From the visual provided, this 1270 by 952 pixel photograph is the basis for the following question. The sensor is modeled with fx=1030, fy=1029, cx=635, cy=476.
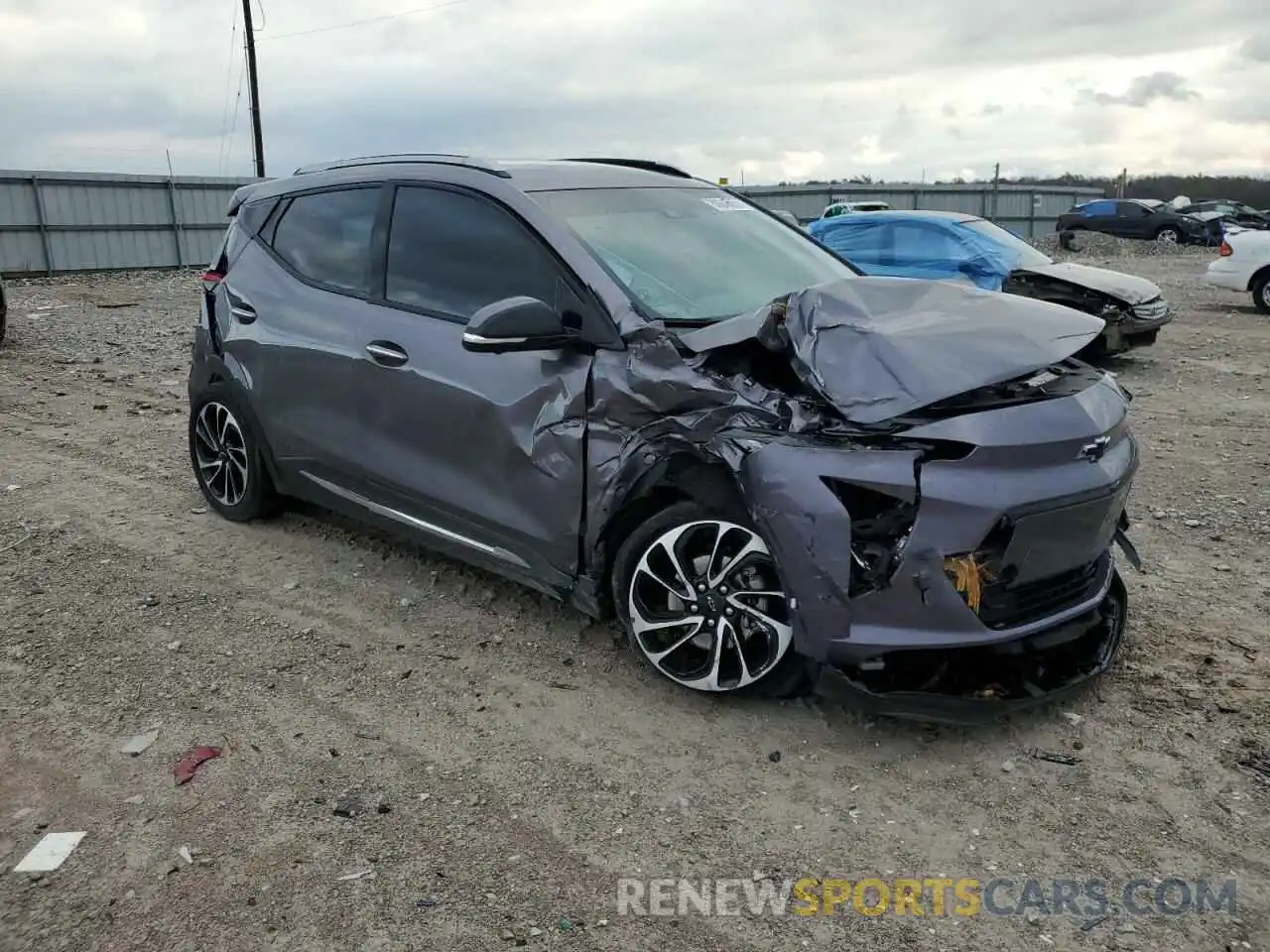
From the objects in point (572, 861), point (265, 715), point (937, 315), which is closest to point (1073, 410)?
point (937, 315)

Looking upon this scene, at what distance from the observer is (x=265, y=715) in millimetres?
3557

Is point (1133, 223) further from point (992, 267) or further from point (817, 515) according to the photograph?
point (817, 515)

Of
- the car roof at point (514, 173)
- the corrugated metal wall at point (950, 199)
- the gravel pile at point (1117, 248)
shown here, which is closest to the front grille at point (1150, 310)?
the car roof at point (514, 173)

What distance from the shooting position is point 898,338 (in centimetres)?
325

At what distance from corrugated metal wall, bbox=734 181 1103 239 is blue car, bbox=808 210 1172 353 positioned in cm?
1946

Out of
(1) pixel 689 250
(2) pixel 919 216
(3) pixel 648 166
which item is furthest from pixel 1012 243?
(1) pixel 689 250

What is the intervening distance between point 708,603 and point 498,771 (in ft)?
2.81

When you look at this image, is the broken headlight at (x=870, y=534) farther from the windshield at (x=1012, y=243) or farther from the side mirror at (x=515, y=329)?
the windshield at (x=1012, y=243)

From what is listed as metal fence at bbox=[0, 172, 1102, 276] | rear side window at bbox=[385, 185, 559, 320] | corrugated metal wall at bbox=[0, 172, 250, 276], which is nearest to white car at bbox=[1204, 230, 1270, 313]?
rear side window at bbox=[385, 185, 559, 320]

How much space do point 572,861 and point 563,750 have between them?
1.87ft

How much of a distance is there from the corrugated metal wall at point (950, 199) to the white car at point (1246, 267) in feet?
55.3

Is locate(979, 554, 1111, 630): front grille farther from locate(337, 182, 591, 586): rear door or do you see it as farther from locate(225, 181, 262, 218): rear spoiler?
locate(225, 181, 262, 218): rear spoiler

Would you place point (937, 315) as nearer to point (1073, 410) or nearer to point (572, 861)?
point (1073, 410)

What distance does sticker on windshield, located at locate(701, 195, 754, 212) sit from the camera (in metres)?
4.63
